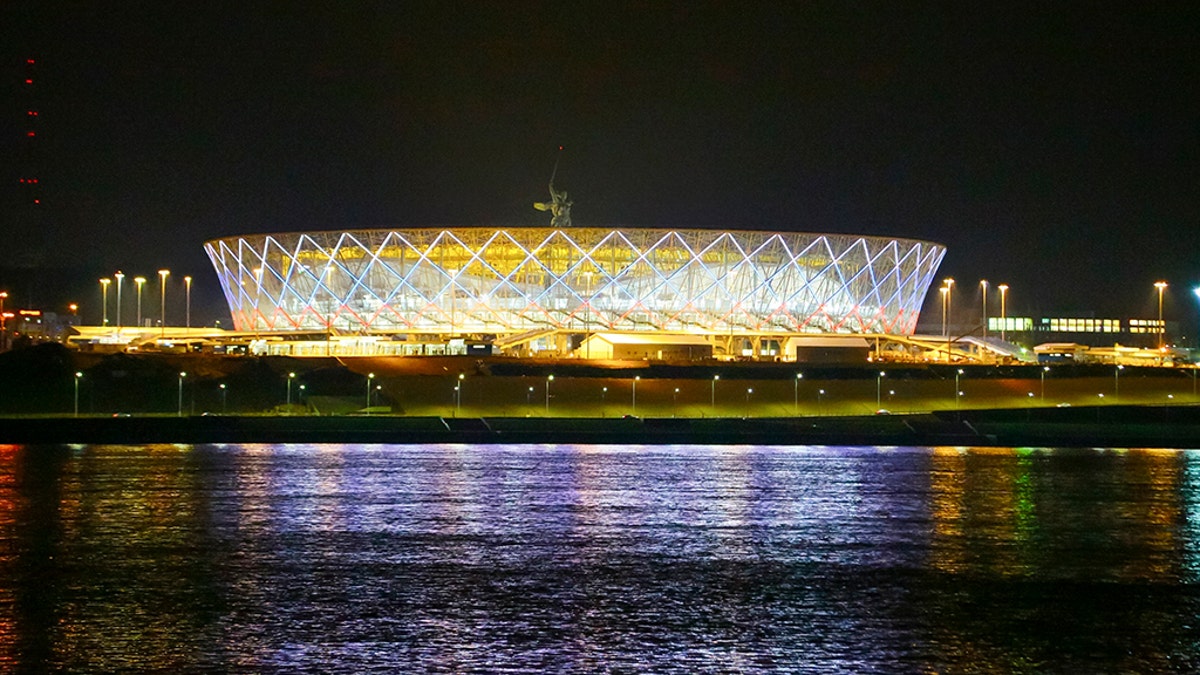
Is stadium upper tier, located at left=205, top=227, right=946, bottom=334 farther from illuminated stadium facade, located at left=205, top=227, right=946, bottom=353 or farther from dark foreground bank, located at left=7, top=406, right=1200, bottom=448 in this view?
dark foreground bank, located at left=7, top=406, right=1200, bottom=448

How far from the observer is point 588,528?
26.0 meters

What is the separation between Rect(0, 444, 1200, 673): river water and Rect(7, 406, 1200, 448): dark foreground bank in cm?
1296

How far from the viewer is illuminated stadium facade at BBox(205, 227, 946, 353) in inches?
3241

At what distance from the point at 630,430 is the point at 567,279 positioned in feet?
97.7

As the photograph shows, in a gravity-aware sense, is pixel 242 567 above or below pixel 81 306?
below

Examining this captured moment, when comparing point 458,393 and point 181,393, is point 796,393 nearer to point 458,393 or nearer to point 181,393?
point 458,393

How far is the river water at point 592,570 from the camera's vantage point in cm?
1560

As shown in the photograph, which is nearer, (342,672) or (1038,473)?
(342,672)

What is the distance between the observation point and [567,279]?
271 ft

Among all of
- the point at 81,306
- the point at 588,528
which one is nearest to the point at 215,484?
the point at 588,528

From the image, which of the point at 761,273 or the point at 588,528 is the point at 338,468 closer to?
the point at 588,528

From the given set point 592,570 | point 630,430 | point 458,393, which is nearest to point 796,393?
point 630,430

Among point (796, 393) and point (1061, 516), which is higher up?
point (796, 393)

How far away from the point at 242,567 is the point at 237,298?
251 feet
